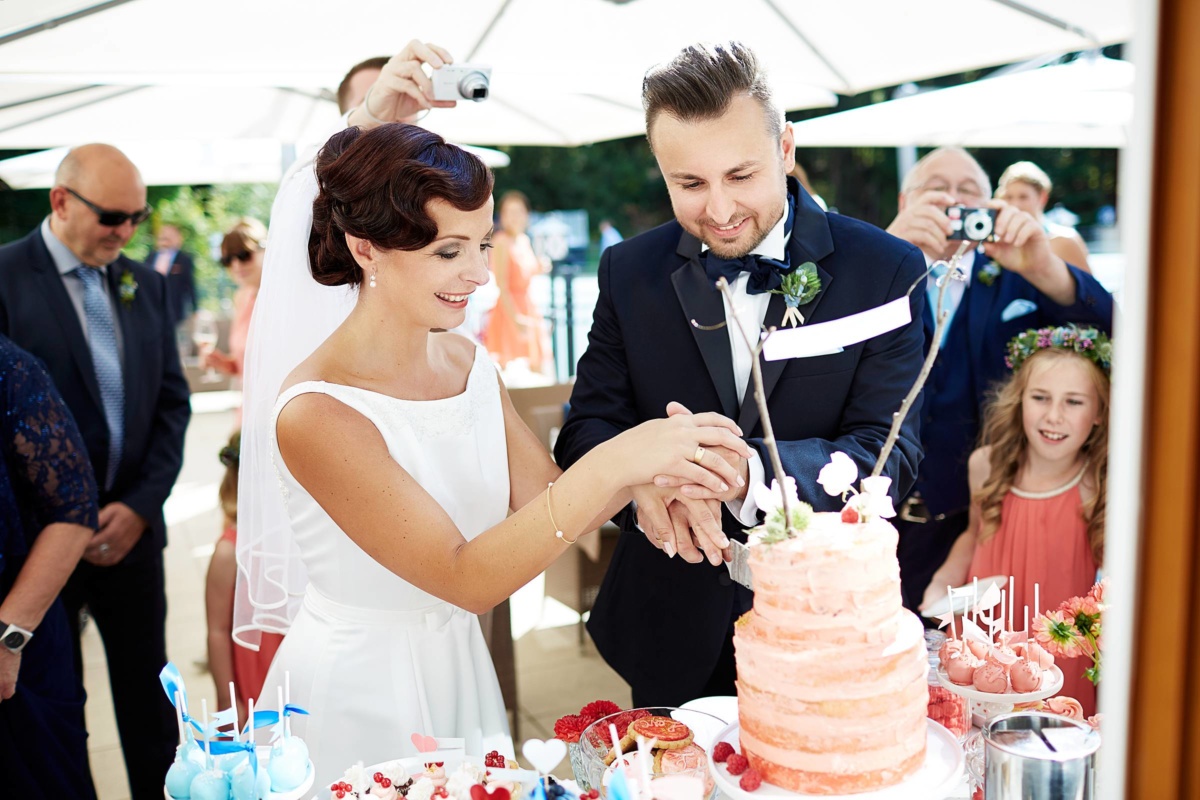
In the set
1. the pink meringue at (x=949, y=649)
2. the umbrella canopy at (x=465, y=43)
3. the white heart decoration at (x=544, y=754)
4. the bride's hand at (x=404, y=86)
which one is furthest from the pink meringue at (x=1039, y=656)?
the umbrella canopy at (x=465, y=43)

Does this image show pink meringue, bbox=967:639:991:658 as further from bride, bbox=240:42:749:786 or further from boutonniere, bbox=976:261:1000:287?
boutonniere, bbox=976:261:1000:287

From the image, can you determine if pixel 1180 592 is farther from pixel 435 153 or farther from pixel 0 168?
pixel 0 168

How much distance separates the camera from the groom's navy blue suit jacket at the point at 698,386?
6.87ft

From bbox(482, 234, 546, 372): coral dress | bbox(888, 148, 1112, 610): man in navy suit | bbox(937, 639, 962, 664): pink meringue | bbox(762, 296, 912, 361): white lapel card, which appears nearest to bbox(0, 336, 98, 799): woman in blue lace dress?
bbox(762, 296, 912, 361): white lapel card

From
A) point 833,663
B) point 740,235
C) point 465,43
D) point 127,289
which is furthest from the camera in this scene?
point 465,43

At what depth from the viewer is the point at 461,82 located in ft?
8.38

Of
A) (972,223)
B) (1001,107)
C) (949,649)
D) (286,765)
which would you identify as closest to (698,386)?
(949,649)

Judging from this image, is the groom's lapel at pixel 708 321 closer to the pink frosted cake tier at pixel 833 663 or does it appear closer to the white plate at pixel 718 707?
the white plate at pixel 718 707

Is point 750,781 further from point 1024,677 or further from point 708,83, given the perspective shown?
point 708,83

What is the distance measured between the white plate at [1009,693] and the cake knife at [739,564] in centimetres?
41

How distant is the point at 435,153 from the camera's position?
204 centimetres

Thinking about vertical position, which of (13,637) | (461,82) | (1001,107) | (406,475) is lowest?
(13,637)

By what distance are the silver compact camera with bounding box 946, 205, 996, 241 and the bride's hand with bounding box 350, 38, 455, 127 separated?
1580mm

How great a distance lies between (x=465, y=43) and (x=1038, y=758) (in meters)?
3.76
